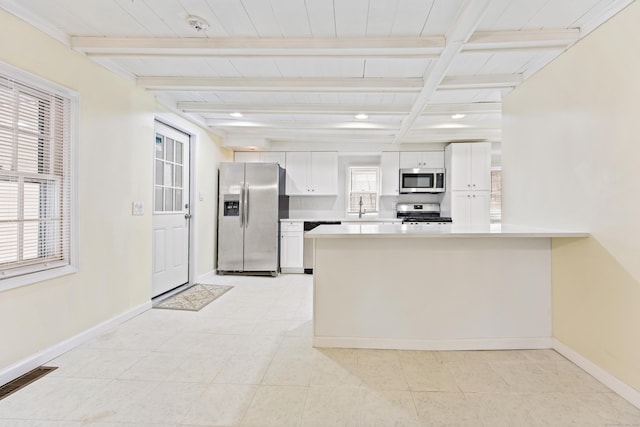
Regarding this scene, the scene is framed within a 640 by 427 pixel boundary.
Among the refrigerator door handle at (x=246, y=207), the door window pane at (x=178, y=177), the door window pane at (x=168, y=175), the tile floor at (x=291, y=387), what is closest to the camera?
the tile floor at (x=291, y=387)

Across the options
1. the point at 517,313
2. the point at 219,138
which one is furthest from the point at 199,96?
the point at 517,313

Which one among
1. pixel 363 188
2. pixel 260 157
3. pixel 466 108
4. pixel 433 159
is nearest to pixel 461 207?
pixel 433 159

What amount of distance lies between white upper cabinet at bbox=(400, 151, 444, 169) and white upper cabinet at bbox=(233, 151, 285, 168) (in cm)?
203

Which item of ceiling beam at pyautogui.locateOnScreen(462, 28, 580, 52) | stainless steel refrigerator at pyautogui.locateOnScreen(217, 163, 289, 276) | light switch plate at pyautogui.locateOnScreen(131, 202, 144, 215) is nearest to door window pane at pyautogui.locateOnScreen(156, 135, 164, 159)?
light switch plate at pyautogui.locateOnScreen(131, 202, 144, 215)

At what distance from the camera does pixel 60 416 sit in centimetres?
160

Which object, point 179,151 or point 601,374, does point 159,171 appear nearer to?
point 179,151

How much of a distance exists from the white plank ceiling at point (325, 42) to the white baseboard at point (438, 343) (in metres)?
2.06

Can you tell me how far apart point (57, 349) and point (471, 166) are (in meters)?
5.17

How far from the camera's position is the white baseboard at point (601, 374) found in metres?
1.75

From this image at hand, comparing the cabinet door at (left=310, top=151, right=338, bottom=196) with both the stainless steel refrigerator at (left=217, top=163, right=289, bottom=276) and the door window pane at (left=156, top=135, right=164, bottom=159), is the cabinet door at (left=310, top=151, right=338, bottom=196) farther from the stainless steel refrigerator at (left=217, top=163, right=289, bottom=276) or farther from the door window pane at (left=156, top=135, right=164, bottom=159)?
the door window pane at (left=156, top=135, right=164, bottom=159)

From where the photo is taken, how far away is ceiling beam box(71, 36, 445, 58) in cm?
221

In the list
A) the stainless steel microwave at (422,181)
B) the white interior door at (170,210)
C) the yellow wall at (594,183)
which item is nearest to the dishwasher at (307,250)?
the stainless steel microwave at (422,181)

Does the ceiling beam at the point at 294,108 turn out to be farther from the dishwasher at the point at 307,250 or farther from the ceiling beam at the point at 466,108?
the dishwasher at the point at 307,250

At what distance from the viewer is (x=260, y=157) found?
550 cm
